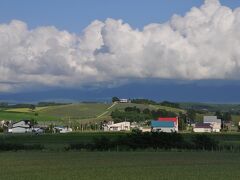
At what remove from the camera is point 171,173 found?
3462cm

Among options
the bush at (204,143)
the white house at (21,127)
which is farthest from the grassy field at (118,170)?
the white house at (21,127)

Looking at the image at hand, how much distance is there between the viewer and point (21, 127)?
174500mm

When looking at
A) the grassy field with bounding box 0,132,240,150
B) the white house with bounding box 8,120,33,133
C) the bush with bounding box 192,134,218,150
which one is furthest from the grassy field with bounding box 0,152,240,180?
the white house with bounding box 8,120,33,133

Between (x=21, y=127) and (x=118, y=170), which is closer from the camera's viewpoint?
(x=118, y=170)

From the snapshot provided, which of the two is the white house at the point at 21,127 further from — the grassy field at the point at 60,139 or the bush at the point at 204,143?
the bush at the point at 204,143

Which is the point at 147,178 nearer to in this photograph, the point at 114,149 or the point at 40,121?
the point at 114,149

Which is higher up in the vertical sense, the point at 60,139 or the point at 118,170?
the point at 60,139

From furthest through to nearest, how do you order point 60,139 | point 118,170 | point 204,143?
point 60,139
point 204,143
point 118,170

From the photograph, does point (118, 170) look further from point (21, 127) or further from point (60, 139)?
point (21, 127)

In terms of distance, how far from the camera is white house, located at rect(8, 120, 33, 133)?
6639 inches

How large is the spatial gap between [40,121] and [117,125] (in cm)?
2502

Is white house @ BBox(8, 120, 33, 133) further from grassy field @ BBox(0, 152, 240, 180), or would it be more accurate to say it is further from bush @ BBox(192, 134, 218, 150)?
grassy field @ BBox(0, 152, 240, 180)

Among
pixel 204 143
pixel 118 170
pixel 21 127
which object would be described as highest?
pixel 21 127

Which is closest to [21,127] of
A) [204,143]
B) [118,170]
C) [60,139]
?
[60,139]
